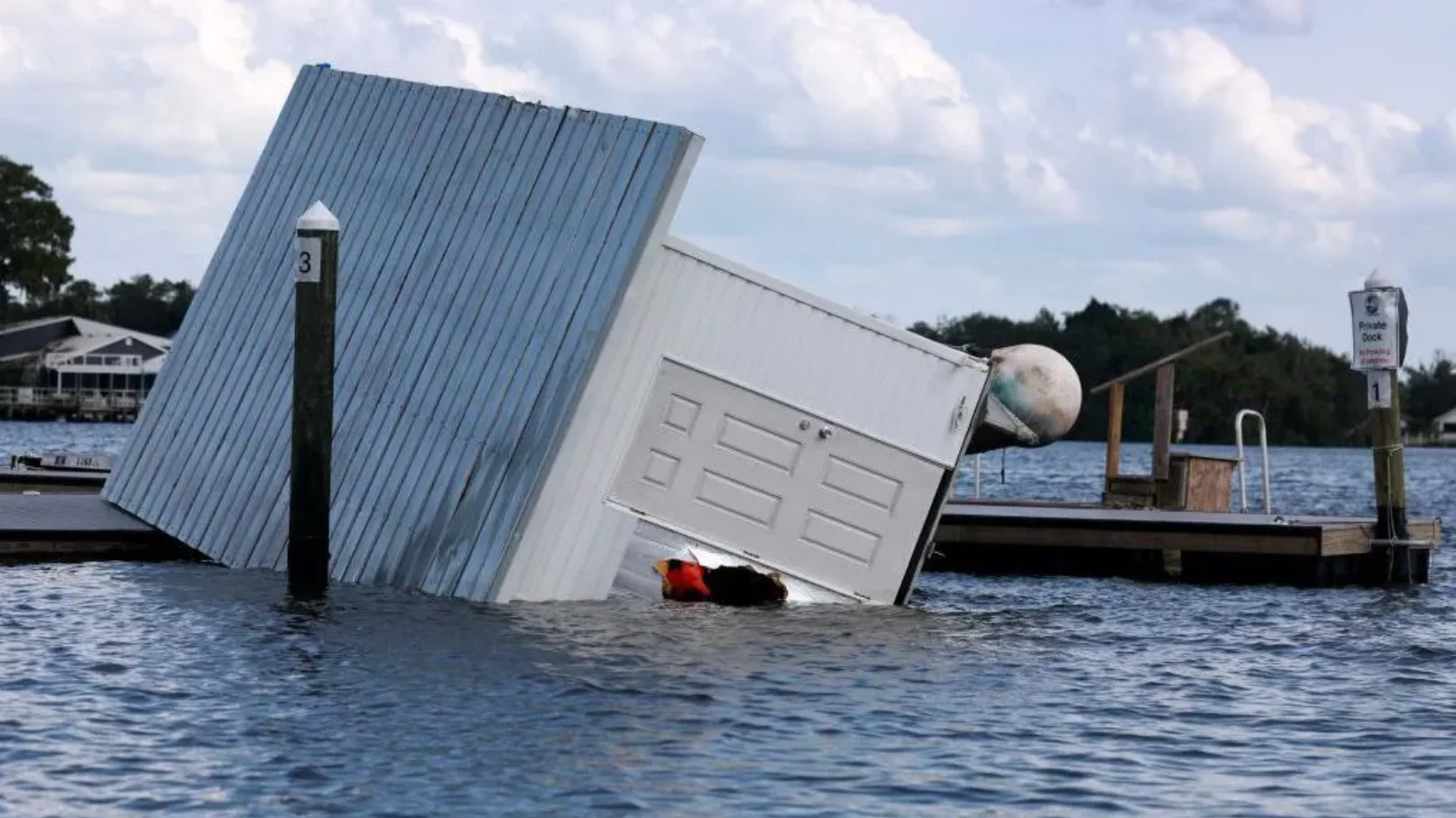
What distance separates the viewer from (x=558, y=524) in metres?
21.8

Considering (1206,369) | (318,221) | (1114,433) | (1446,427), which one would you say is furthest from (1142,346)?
(318,221)

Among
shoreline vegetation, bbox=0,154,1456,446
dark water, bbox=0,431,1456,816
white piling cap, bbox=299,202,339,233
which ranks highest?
shoreline vegetation, bbox=0,154,1456,446

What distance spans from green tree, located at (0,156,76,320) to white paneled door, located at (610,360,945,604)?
125752 millimetres

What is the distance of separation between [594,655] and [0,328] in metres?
139

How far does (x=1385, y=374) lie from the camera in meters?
28.0

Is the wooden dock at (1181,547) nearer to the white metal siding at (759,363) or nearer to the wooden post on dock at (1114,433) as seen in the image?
the wooden post on dock at (1114,433)

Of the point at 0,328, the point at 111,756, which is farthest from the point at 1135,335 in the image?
the point at 111,756

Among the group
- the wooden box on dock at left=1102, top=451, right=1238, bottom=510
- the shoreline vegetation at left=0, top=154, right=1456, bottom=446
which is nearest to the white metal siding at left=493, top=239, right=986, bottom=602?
the wooden box on dock at left=1102, top=451, right=1238, bottom=510

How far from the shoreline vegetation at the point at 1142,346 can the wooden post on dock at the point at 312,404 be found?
10422cm

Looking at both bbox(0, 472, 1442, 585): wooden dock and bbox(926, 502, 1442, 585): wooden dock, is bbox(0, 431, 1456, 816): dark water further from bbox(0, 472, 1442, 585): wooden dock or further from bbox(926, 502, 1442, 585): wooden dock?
bbox(926, 502, 1442, 585): wooden dock

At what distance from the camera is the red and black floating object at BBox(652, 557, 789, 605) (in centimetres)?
2223

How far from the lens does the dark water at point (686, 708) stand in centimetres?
1345

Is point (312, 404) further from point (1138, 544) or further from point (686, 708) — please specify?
point (1138, 544)

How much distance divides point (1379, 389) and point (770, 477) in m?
9.62
